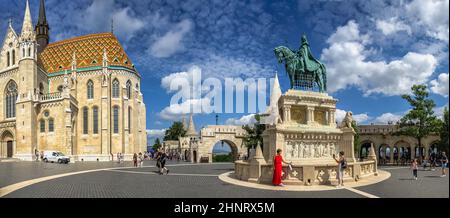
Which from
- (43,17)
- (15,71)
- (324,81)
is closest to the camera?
(324,81)

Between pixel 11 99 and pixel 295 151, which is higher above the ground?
pixel 11 99

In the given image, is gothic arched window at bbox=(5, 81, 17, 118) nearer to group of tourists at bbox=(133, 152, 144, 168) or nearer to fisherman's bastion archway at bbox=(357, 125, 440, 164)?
group of tourists at bbox=(133, 152, 144, 168)

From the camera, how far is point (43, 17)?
60.9 metres

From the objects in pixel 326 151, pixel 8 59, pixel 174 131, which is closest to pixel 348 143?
pixel 326 151

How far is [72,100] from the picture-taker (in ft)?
141

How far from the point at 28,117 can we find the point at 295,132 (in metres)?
35.5

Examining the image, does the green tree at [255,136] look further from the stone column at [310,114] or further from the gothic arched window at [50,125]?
the gothic arched window at [50,125]

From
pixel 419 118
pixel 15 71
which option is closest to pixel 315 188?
pixel 419 118

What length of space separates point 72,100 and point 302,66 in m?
34.4

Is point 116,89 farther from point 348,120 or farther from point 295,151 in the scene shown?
point 348,120

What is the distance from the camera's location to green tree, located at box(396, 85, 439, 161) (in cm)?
2995

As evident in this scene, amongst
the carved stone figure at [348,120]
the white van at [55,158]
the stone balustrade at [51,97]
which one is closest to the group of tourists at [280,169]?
the carved stone figure at [348,120]

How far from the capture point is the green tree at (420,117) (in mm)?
29953
